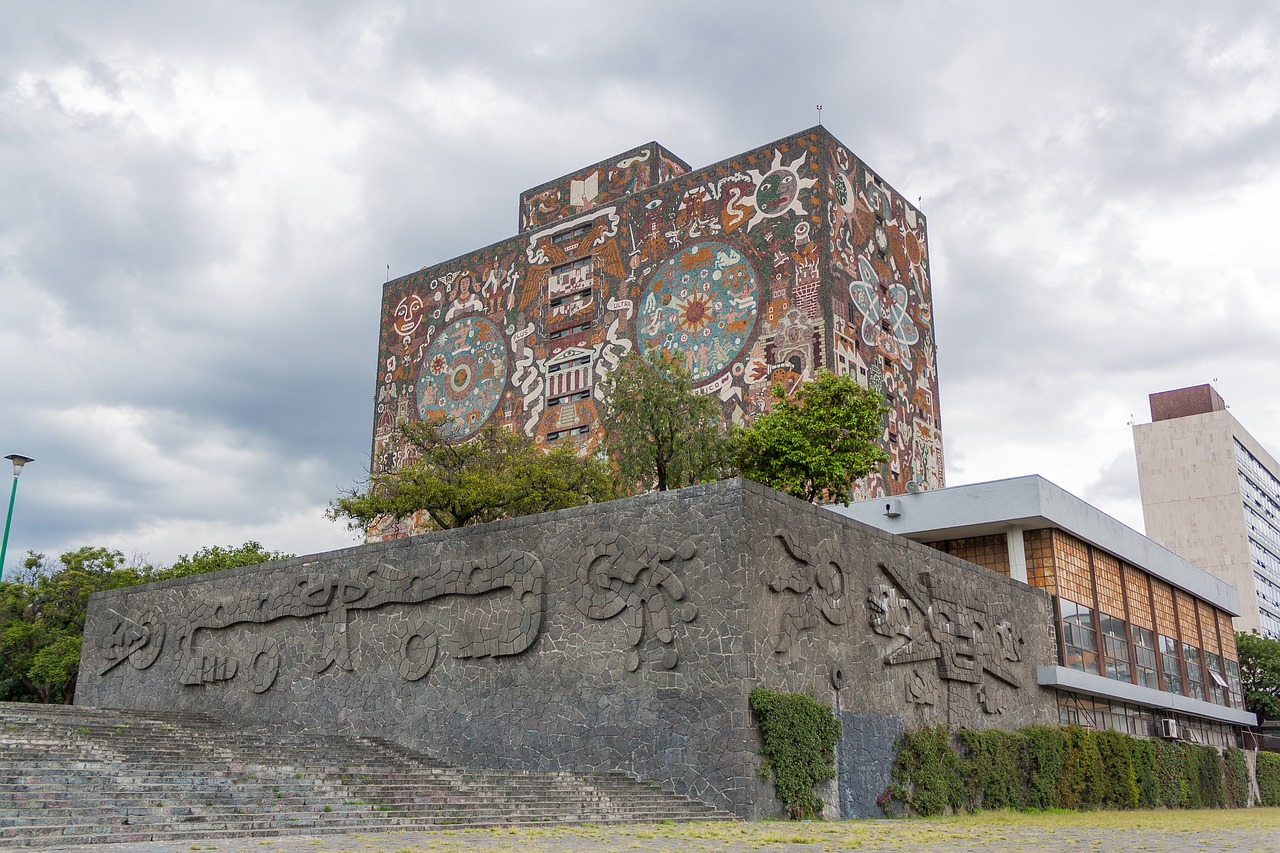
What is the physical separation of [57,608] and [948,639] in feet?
75.5

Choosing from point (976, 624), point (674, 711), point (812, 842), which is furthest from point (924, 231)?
point (812, 842)

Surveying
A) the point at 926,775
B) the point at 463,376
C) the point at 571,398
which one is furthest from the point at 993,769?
the point at 463,376

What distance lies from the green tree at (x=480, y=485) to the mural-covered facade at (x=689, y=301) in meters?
4.80

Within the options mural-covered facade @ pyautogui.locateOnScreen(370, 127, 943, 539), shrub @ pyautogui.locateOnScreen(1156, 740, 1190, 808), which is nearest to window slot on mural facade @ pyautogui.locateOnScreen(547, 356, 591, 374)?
mural-covered facade @ pyautogui.locateOnScreen(370, 127, 943, 539)

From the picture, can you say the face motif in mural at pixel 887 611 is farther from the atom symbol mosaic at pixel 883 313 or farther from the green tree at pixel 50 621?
the green tree at pixel 50 621

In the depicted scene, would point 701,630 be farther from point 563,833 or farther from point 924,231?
point 924,231

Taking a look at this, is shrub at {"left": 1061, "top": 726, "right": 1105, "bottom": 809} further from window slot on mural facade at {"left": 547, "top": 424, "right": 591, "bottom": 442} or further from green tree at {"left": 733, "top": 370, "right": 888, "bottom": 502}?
window slot on mural facade at {"left": 547, "top": 424, "right": 591, "bottom": 442}

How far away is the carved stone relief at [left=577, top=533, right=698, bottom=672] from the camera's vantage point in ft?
46.9

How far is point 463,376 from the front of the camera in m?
36.4

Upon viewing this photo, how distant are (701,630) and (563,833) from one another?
13.6 feet

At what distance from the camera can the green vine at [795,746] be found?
13.6 m

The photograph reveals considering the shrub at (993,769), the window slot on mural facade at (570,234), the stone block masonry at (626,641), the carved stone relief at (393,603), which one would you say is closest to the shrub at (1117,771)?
the stone block masonry at (626,641)

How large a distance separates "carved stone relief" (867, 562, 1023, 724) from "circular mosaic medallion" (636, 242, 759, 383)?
12257 millimetres

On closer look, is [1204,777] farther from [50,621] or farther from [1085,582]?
[50,621]
